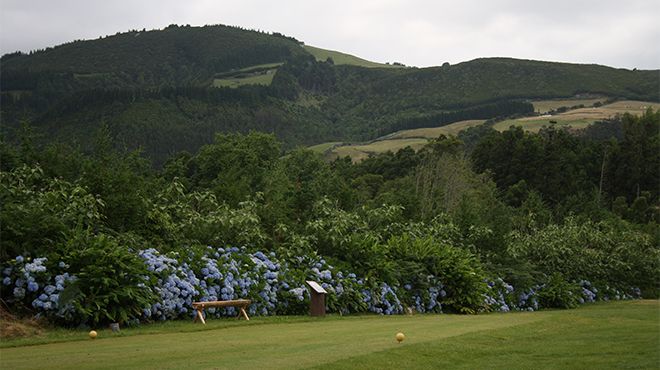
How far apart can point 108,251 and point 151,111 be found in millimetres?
128499

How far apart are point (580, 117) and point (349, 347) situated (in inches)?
5620

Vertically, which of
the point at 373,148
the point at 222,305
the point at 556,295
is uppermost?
the point at 222,305

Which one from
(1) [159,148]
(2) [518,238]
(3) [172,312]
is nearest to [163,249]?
(3) [172,312]

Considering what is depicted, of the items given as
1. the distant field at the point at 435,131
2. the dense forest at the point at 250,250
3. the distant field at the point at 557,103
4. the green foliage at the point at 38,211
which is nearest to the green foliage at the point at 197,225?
the dense forest at the point at 250,250

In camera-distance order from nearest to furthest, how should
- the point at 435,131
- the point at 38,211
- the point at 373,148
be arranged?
the point at 38,211 → the point at 373,148 → the point at 435,131

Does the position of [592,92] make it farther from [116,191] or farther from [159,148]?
[116,191]

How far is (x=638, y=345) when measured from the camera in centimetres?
1368

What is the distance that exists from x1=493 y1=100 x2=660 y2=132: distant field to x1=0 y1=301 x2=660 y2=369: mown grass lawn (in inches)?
4888

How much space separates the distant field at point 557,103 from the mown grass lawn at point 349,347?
555ft

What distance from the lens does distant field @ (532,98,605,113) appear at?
182m

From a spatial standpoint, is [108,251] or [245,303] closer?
[108,251]

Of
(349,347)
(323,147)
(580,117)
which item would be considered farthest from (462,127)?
(349,347)

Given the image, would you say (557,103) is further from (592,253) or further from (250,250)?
(250,250)

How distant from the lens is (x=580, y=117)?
482ft
